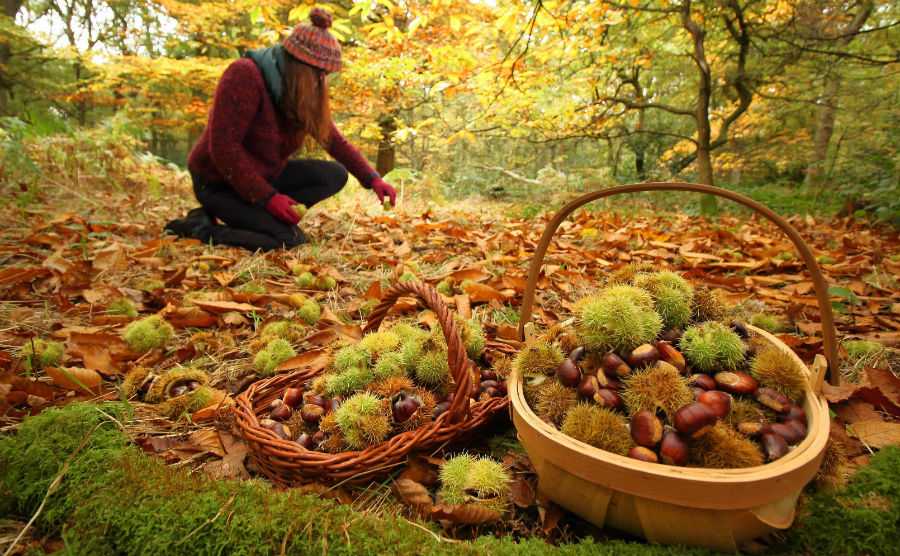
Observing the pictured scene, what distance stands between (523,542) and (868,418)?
1.02m

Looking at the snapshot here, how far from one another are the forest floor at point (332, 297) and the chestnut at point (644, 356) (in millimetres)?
371

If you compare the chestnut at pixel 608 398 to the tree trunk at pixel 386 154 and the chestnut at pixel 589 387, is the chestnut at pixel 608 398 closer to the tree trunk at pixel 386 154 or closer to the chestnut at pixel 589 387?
the chestnut at pixel 589 387

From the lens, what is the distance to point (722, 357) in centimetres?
107

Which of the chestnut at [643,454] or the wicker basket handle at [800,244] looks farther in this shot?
the wicker basket handle at [800,244]

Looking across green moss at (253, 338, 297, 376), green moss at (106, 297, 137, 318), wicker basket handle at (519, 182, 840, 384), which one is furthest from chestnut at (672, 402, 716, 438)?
green moss at (106, 297, 137, 318)

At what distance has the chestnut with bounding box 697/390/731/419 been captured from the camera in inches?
36.5

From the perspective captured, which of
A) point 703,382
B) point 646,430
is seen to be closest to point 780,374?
point 703,382

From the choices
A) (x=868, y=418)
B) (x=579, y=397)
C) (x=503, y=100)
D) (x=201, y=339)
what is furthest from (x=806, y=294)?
(x=503, y=100)

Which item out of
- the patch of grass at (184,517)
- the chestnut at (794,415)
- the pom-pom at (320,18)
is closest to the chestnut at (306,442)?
the patch of grass at (184,517)

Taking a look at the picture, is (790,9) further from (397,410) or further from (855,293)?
(397,410)

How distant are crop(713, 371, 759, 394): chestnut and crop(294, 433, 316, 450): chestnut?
Result: 98 centimetres

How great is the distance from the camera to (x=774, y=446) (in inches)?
34.5

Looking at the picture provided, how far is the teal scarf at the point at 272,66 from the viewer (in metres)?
3.12

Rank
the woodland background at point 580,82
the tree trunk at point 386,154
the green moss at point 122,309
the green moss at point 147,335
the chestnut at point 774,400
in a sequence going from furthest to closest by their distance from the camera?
the tree trunk at point 386,154
the woodland background at point 580,82
the green moss at point 122,309
the green moss at point 147,335
the chestnut at point 774,400
